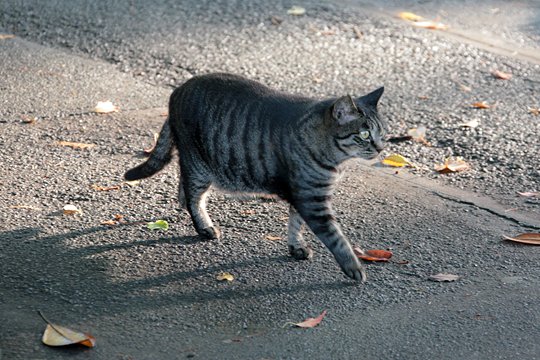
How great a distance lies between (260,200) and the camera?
546 cm

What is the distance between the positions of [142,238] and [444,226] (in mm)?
1714

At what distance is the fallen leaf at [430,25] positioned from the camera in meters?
8.55

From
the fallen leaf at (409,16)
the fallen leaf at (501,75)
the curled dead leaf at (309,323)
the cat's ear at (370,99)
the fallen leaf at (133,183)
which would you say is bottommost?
the curled dead leaf at (309,323)

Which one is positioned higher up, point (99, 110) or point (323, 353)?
point (99, 110)

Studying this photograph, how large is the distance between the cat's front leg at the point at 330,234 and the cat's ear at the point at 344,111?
43cm

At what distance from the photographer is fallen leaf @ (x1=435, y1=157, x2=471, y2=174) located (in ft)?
19.2

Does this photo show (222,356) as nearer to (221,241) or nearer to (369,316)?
(369,316)

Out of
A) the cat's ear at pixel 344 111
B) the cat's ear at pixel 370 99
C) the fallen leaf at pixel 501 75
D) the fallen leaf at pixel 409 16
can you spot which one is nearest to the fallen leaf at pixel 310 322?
the cat's ear at pixel 344 111

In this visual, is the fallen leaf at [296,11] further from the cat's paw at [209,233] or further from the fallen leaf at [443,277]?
the fallen leaf at [443,277]

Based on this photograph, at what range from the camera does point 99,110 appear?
6684mm

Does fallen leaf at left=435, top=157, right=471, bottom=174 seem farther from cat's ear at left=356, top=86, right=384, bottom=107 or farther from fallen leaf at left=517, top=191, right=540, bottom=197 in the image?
cat's ear at left=356, top=86, right=384, bottom=107

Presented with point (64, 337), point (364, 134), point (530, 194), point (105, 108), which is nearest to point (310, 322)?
point (364, 134)

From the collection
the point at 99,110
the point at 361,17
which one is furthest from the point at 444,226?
the point at 361,17

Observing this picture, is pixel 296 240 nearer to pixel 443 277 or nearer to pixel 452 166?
pixel 443 277
